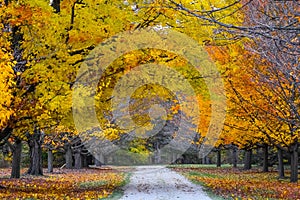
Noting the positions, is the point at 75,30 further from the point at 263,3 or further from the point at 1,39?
the point at 263,3

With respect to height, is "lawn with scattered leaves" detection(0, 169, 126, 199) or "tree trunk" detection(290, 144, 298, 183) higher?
"tree trunk" detection(290, 144, 298, 183)

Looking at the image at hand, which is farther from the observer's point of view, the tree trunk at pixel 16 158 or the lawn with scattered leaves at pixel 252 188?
the tree trunk at pixel 16 158

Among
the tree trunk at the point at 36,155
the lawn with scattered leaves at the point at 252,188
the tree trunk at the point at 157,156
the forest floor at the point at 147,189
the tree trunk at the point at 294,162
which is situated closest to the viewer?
the forest floor at the point at 147,189

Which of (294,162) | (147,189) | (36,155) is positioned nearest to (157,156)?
→ (36,155)

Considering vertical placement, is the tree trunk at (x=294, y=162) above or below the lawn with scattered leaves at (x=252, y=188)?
above

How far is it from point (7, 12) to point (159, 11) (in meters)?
4.03

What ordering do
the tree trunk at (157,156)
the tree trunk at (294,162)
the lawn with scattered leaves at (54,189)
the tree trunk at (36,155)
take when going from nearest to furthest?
the lawn with scattered leaves at (54,189)
the tree trunk at (294,162)
the tree trunk at (36,155)
the tree trunk at (157,156)

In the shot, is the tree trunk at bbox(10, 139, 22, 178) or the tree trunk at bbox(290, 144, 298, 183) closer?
the tree trunk at bbox(290, 144, 298, 183)

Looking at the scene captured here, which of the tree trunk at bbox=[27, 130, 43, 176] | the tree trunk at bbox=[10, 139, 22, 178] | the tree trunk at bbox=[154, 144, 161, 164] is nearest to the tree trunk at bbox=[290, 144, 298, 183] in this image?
the tree trunk at bbox=[10, 139, 22, 178]

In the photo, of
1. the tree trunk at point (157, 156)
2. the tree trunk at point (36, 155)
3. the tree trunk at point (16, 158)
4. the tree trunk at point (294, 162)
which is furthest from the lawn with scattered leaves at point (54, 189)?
the tree trunk at point (157, 156)

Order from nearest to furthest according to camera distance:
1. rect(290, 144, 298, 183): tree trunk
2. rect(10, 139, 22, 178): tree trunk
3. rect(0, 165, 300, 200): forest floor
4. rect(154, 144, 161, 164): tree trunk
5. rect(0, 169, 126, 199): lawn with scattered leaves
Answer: rect(0, 169, 126, 199): lawn with scattered leaves
rect(0, 165, 300, 200): forest floor
rect(290, 144, 298, 183): tree trunk
rect(10, 139, 22, 178): tree trunk
rect(154, 144, 161, 164): tree trunk

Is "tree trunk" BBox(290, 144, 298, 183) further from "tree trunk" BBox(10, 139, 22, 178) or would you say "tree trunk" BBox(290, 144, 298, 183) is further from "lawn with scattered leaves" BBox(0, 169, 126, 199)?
"tree trunk" BBox(10, 139, 22, 178)

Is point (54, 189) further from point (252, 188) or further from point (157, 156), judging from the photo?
point (157, 156)

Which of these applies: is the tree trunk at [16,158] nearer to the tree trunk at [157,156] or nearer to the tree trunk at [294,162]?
the tree trunk at [294,162]
